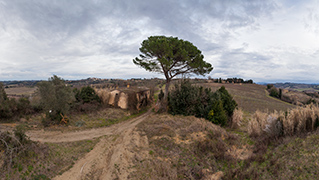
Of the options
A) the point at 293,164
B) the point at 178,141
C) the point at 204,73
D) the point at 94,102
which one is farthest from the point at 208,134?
the point at 94,102

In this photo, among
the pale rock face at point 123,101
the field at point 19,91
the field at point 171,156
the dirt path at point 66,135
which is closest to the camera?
the field at point 171,156

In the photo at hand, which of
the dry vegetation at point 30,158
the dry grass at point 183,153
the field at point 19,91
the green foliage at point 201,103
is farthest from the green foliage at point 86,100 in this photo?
the field at point 19,91

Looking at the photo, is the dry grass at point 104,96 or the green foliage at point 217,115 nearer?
the green foliage at point 217,115

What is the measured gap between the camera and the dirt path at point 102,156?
6430 mm

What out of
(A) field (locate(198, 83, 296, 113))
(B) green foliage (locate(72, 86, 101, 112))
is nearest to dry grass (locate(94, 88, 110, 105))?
(B) green foliage (locate(72, 86, 101, 112))

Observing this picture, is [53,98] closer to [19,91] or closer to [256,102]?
[256,102]

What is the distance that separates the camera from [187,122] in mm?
12180

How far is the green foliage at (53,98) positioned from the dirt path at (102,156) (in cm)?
210

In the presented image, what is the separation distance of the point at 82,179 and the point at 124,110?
12.9m

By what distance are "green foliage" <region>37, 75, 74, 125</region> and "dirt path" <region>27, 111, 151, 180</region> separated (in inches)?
82.7

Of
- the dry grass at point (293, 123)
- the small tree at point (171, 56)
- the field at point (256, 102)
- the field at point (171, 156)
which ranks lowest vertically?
the field at point (256, 102)

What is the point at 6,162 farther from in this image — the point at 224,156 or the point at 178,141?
the point at 224,156

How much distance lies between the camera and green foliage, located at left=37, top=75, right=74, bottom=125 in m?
12.8

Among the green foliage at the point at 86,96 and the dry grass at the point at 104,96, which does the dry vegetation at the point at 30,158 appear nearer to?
the green foliage at the point at 86,96
